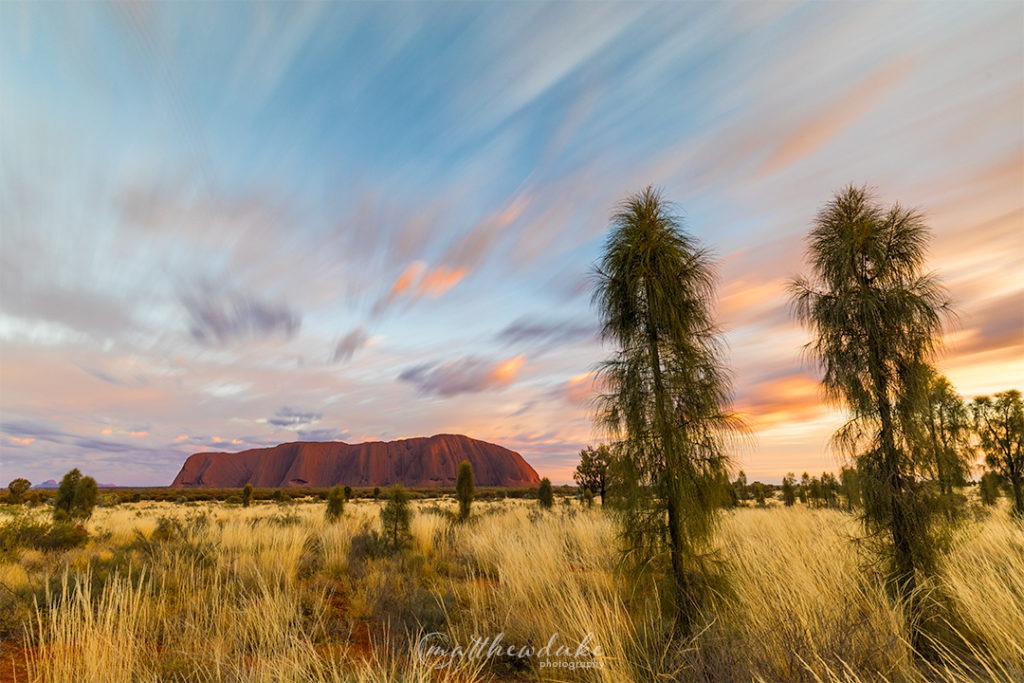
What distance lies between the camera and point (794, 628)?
3805mm

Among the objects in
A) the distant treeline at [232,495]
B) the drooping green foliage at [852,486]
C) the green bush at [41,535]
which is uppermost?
the drooping green foliage at [852,486]

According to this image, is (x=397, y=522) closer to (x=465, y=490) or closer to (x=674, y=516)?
(x=465, y=490)

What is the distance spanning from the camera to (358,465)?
502 feet

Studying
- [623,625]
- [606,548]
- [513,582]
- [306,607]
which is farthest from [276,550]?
[623,625]

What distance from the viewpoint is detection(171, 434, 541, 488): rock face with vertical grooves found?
147500 mm

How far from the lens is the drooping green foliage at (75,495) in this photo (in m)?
18.6

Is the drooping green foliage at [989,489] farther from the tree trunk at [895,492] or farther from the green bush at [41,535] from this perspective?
the green bush at [41,535]

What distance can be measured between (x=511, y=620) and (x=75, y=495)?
71.8ft

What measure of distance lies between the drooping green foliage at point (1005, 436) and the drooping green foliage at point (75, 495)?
32940 mm

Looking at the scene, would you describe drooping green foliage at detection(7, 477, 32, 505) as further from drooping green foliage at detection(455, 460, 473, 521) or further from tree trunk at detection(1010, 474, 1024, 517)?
tree trunk at detection(1010, 474, 1024, 517)

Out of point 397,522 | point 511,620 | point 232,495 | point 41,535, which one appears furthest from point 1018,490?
point 232,495

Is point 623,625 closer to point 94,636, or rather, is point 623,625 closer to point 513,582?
point 513,582

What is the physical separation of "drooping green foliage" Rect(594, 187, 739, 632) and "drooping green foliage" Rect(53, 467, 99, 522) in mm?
23136

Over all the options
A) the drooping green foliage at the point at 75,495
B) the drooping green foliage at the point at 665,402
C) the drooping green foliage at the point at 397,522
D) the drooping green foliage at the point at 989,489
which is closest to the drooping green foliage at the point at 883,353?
the drooping green foliage at the point at 665,402
